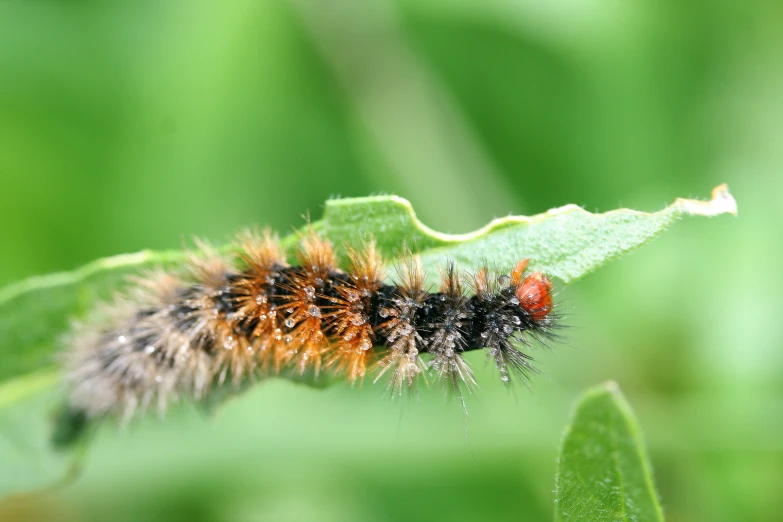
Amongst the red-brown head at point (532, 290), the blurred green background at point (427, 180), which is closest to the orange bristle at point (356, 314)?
the red-brown head at point (532, 290)

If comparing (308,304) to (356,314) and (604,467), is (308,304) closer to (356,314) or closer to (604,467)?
(356,314)

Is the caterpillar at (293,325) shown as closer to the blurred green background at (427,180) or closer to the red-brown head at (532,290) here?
the red-brown head at (532,290)

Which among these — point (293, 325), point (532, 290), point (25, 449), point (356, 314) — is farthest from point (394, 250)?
point (25, 449)

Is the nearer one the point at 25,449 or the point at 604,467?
the point at 604,467

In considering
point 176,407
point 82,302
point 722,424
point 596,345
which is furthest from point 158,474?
point 722,424

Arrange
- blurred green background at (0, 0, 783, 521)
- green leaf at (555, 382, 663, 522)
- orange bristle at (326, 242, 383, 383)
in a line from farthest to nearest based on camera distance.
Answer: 1. blurred green background at (0, 0, 783, 521)
2. orange bristle at (326, 242, 383, 383)
3. green leaf at (555, 382, 663, 522)

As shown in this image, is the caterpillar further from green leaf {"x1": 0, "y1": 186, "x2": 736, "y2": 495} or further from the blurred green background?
the blurred green background

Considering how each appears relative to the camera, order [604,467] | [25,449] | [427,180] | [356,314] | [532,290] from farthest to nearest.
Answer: [427,180], [25,449], [356,314], [532,290], [604,467]

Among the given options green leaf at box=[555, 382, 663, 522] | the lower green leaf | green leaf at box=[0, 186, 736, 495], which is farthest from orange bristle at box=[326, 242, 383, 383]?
the lower green leaf

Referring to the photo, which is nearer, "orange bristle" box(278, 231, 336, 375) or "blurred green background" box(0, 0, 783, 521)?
"orange bristle" box(278, 231, 336, 375)

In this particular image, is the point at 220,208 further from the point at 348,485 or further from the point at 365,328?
the point at 365,328
